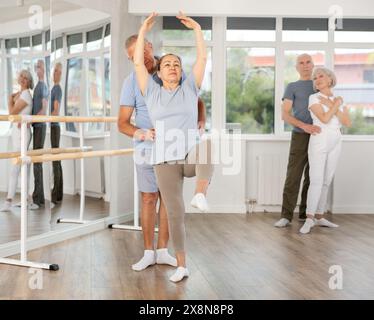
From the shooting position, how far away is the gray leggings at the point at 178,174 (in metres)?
2.83

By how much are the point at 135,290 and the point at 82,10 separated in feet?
7.35

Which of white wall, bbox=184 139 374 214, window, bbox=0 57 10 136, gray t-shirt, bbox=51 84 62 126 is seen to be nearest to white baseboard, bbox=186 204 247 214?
white wall, bbox=184 139 374 214

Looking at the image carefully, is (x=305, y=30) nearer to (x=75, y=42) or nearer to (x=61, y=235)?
(x=75, y=42)

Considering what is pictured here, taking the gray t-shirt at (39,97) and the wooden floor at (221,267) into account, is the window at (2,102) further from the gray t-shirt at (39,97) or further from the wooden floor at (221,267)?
the wooden floor at (221,267)

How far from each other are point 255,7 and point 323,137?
4.21 feet

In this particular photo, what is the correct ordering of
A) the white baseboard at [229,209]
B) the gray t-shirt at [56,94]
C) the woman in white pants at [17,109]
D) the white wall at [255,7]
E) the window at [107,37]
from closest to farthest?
the woman in white pants at [17,109] < the gray t-shirt at [56,94] < the window at [107,37] < the white wall at [255,7] < the white baseboard at [229,209]

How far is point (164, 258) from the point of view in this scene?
3469 mm

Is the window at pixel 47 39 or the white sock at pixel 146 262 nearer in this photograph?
the white sock at pixel 146 262

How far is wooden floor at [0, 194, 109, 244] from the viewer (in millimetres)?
3686

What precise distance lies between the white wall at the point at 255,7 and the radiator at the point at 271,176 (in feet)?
4.13

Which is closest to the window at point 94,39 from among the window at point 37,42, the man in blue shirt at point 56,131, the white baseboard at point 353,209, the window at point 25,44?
the man in blue shirt at point 56,131

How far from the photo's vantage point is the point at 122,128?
3.13 metres
